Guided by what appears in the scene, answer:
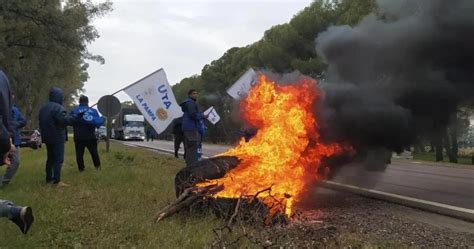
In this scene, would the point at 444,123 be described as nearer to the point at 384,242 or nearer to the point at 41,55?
the point at 384,242

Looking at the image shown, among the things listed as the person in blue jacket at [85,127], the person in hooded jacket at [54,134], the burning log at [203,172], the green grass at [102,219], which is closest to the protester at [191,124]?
the green grass at [102,219]

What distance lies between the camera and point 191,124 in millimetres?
10977

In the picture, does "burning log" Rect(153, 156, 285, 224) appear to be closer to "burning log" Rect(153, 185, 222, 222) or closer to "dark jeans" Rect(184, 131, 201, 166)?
"burning log" Rect(153, 185, 222, 222)

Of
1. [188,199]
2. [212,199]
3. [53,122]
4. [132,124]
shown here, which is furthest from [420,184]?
[132,124]

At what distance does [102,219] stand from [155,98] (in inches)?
398

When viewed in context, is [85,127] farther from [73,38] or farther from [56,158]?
[73,38]

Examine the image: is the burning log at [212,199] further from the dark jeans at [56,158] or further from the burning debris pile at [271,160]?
the dark jeans at [56,158]

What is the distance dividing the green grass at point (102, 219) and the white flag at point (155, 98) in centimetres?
598

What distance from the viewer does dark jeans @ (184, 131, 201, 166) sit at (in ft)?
36.1

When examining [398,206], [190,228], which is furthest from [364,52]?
[190,228]

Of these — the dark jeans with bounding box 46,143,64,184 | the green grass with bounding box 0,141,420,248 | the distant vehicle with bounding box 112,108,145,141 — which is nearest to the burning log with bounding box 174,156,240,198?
the green grass with bounding box 0,141,420,248

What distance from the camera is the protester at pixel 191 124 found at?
10.9 metres

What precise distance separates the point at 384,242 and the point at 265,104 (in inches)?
120

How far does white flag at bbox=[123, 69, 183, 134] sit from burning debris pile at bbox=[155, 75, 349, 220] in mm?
8073
